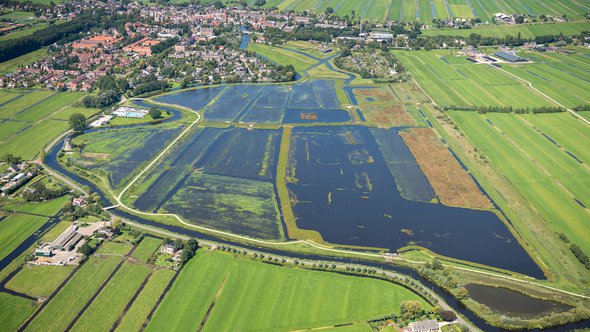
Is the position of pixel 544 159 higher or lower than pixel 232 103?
lower

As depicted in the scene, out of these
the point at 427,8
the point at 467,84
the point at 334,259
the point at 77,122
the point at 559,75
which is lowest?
the point at 334,259

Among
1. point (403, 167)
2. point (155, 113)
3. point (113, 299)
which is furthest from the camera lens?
point (155, 113)

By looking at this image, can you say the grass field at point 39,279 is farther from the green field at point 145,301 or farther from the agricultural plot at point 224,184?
the agricultural plot at point 224,184

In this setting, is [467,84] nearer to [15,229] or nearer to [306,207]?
[306,207]

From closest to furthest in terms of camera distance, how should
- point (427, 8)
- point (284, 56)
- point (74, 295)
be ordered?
point (74, 295) < point (284, 56) < point (427, 8)

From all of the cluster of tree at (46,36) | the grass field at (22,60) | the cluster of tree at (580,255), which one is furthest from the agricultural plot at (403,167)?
the cluster of tree at (46,36)

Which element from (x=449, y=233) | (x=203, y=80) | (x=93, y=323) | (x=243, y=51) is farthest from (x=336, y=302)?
(x=243, y=51)

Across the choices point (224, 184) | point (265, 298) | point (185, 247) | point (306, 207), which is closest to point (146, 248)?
point (185, 247)
